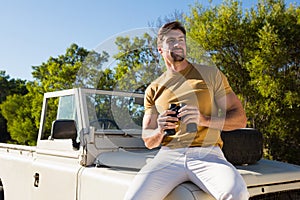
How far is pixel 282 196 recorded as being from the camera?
278 centimetres

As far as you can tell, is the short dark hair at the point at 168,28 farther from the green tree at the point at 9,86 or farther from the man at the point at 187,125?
the green tree at the point at 9,86

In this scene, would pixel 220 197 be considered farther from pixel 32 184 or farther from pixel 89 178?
pixel 32 184

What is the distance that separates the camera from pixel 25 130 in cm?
1642

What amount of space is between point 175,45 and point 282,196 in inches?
54.5

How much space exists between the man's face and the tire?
85cm

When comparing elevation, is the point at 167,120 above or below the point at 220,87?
below

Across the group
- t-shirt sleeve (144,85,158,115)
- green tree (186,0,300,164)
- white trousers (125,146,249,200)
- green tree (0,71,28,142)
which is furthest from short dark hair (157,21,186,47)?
green tree (0,71,28,142)

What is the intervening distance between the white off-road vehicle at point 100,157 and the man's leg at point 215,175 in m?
0.10

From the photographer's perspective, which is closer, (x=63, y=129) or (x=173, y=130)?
(x=173, y=130)

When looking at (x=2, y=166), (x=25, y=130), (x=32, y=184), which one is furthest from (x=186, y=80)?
(x=25, y=130)

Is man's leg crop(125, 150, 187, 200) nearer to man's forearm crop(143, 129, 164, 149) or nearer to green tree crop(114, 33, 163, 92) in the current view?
man's forearm crop(143, 129, 164, 149)

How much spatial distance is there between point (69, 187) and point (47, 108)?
4.74 feet

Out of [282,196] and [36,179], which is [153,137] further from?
[36,179]

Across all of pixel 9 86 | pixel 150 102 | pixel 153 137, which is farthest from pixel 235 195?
pixel 9 86
